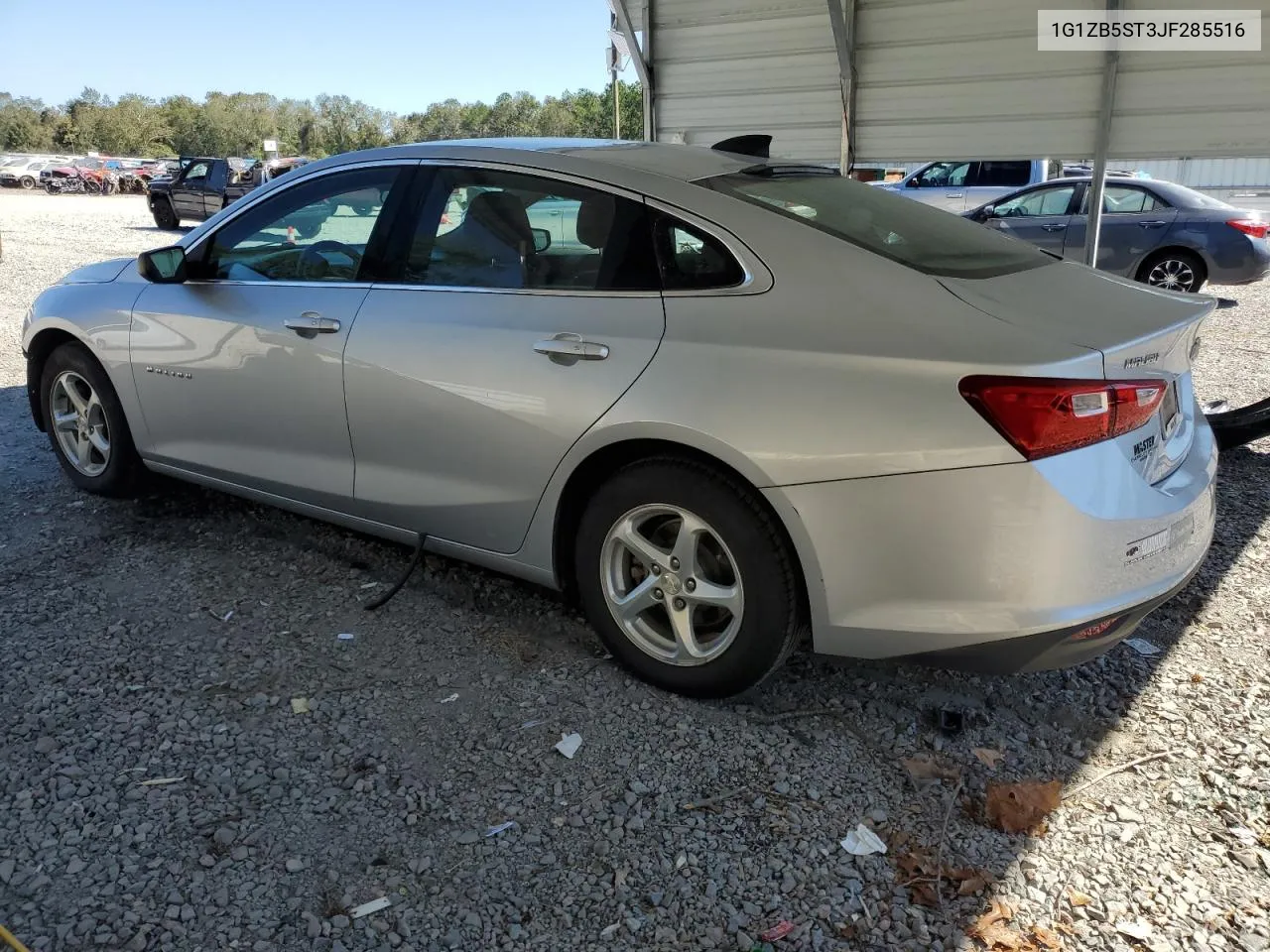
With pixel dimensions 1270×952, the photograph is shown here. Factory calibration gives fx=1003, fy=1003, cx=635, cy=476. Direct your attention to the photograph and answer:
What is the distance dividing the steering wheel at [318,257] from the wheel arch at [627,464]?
129cm

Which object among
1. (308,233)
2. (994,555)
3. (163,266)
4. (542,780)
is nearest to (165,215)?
(163,266)

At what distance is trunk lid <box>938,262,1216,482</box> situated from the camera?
8.22 feet

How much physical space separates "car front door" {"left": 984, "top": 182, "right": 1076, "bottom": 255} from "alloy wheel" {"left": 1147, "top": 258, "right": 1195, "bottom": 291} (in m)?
1.11

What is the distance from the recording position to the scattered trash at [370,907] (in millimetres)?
2248

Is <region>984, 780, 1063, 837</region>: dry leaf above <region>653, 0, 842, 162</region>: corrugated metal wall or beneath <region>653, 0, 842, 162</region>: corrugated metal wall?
beneath

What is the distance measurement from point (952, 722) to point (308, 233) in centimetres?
292

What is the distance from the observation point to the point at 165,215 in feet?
78.5

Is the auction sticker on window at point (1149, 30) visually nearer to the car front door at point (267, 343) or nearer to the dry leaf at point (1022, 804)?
the car front door at point (267, 343)

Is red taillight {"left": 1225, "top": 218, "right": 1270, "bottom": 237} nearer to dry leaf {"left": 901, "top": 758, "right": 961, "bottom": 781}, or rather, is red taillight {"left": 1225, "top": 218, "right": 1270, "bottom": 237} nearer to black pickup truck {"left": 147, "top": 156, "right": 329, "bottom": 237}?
dry leaf {"left": 901, "top": 758, "right": 961, "bottom": 781}

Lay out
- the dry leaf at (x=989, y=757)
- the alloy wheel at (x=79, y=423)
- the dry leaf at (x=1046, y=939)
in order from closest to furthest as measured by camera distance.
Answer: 1. the dry leaf at (x=1046, y=939)
2. the dry leaf at (x=989, y=757)
3. the alloy wheel at (x=79, y=423)

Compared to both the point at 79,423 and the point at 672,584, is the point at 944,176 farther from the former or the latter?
the point at 672,584

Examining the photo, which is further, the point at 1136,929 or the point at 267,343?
the point at 267,343

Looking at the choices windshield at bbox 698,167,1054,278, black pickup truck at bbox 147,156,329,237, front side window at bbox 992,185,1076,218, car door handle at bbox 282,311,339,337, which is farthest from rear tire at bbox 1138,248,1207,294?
black pickup truck at bbox 147,156,329,237

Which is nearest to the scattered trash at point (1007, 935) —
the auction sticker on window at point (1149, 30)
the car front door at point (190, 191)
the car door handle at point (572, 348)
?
the car door handle at point (572, 348)
